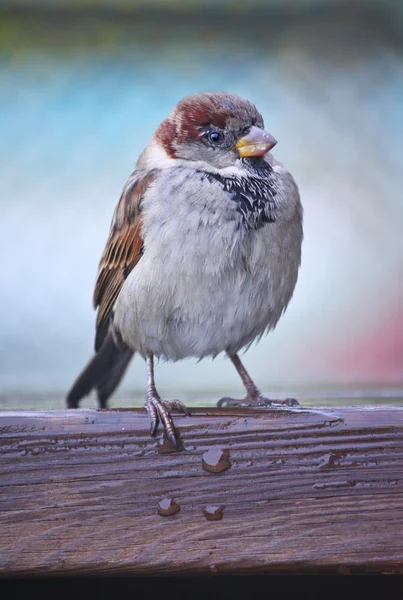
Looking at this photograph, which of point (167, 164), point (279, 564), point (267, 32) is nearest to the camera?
point (279, 564)

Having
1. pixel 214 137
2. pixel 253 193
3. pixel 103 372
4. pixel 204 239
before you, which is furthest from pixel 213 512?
pixel 103 372

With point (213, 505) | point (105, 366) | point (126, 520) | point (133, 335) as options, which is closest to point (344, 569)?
point (213, 505)

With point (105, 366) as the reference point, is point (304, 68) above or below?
above

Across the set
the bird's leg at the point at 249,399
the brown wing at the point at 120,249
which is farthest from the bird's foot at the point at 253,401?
the brown wing at the point at 120,249

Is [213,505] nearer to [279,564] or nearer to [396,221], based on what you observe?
[279,564]

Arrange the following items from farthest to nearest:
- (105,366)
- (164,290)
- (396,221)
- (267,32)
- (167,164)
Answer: (396,221), (267,32), (105,366), (167,164), (164,290)

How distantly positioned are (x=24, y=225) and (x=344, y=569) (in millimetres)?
1753

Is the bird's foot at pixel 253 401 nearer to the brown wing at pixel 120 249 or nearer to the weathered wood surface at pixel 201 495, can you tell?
the brown wing at pixel 120 249

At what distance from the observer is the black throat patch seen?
177 centimetres

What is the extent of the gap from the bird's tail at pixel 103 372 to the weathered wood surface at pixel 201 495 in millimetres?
766

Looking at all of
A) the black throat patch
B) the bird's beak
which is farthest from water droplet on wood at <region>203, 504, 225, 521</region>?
the bird's beak

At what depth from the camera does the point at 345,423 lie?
1.31 meters

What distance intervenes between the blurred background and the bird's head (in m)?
0.48

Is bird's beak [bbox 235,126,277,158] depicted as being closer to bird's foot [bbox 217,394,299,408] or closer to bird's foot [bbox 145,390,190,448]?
bird's foot [bbox 217,394,299,408]
